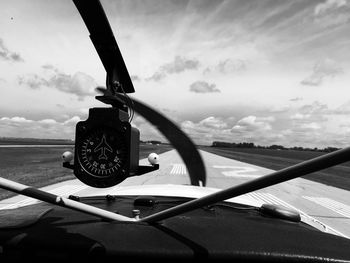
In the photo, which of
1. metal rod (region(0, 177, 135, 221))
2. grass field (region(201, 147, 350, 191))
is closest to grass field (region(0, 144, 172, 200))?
metal rod (region(0, 177, 135, 221))

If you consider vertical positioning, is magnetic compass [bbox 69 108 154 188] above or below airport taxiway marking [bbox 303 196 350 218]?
above

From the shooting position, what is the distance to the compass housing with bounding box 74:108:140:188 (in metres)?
1.51

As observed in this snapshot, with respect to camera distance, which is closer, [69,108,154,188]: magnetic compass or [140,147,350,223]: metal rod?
[140,147,350,223]: metal rod

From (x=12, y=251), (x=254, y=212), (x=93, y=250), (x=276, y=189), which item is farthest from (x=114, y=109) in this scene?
(x=276, y=189)

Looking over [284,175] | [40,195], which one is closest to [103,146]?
[40,195]

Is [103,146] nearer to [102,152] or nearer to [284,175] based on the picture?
[102,152]

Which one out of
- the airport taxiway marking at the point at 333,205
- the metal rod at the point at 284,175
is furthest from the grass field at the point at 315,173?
the airport taxiway marking at the point at 333,205

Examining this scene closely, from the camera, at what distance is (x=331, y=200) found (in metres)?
12.7

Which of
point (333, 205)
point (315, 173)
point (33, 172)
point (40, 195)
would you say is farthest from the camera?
point (315, 173)

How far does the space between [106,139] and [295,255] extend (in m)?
0.96

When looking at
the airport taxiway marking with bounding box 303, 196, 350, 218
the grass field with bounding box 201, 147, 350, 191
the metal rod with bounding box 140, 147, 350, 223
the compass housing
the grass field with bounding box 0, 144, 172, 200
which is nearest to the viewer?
the metal rod with bounding box 140, 147, 350, 223

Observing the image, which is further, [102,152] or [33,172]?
[33,172]

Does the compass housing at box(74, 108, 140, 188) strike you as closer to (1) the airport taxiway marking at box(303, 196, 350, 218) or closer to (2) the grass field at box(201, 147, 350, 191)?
(2) the grass field at box(201, 147, 350, 191)

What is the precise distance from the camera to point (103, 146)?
5.11 ft
